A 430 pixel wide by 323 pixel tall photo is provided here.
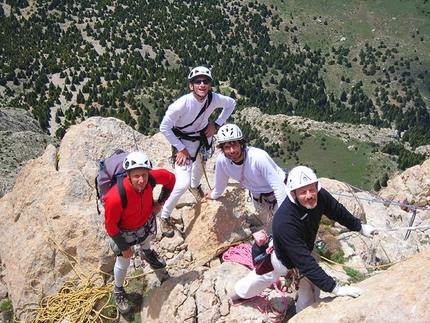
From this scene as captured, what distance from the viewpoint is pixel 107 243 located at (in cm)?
836

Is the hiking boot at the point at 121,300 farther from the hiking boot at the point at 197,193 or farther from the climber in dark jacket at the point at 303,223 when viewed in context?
the climber in dark jacket at the point at 303,223

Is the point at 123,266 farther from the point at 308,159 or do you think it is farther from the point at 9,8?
the point at 9,8

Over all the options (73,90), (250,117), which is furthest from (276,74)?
(73,90)

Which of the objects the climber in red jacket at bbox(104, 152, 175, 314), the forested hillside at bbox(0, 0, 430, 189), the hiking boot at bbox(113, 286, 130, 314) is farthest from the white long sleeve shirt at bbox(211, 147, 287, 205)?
the forested hillside at bbox(0, 0, 430, 189)

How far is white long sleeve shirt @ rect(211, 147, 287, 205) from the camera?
6.65 m

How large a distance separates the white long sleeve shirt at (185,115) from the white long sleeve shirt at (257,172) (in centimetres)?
138

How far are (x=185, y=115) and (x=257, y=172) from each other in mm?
2097

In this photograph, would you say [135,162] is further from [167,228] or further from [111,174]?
[167,228]

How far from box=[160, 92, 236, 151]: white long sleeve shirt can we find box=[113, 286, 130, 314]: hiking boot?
118 inches

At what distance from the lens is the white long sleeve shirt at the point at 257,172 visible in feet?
21.8

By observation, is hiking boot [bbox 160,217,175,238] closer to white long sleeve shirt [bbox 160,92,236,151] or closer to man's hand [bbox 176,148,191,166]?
man's hand [bbox 176,148,191,166]

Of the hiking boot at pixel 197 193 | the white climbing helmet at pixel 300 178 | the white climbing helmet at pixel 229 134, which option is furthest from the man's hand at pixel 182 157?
the white climbing helmet at pixel 300 178

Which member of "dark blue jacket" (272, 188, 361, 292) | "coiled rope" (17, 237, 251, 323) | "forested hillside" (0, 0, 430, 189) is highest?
"forested hillside" (0, 0, 430, 189)

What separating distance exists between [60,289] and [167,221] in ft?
8.60
